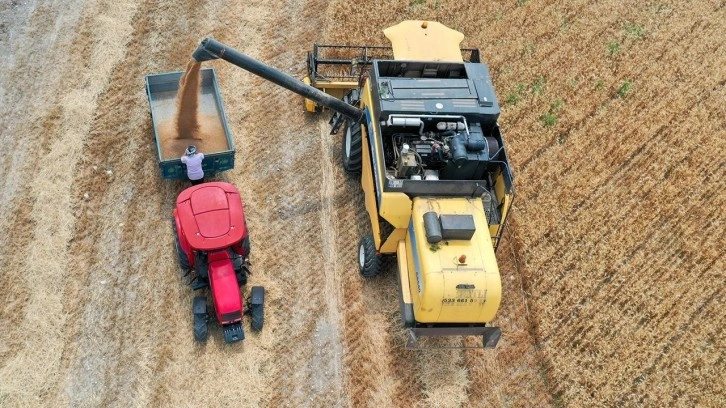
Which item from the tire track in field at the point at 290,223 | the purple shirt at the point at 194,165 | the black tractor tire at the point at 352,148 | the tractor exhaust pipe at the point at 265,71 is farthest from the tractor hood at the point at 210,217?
the black tractor tire at the point at 352,148

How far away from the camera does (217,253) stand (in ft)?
31.3

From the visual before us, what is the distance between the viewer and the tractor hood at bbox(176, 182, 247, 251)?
9289mm

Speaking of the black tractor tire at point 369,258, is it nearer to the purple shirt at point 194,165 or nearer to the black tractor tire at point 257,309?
the black tractor tire at point 257,309

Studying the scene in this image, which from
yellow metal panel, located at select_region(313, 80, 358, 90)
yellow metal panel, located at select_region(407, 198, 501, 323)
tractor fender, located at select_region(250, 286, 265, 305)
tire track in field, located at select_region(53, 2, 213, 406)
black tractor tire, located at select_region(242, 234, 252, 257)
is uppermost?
yellow metal panel, located at select_region(407, 198, 501, 323)

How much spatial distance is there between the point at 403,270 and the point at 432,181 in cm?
138

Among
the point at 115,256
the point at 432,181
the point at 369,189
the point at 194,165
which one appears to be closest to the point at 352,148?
the point at 369,189

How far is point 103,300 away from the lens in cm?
998

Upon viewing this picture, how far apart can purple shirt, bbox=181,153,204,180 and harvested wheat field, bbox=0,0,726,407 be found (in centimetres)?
86

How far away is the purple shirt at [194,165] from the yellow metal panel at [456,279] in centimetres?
375

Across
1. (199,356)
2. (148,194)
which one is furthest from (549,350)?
(148,194)

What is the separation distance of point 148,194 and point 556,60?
8.69 metres

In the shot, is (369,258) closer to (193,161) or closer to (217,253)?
(217,253)

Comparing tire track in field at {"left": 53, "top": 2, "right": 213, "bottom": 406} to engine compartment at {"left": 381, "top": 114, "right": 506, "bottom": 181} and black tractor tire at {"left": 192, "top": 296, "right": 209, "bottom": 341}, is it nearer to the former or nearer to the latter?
black tractor tire at {"left": 192, "top": 296, "right": 209, "bottom": 341}

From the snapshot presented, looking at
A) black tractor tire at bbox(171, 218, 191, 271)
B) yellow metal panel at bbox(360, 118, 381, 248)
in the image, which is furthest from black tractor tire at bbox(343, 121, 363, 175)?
black tractor tire at bbox(171, 218, 191, 271)
